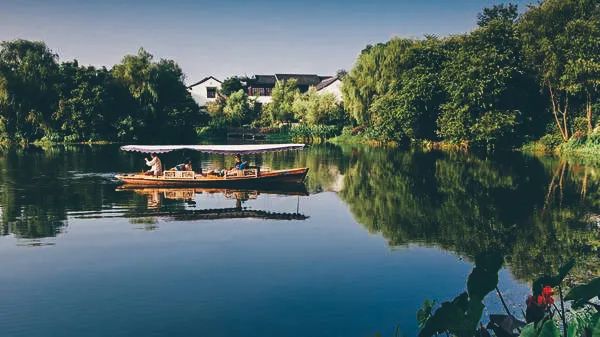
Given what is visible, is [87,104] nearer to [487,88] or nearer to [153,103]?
[153,103]

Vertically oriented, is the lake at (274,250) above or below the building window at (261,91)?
below

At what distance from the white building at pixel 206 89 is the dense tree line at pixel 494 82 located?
54851 millimetres

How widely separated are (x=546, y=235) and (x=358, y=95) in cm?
4961

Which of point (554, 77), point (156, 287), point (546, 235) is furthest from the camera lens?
point (554, 77)

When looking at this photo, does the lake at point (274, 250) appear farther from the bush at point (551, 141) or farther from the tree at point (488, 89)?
the tree at point (488, 89)

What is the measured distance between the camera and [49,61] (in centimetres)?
6775

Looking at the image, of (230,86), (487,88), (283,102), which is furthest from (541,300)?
(230,86)

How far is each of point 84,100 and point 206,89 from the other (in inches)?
2008

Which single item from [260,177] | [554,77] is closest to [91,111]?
[260,177]

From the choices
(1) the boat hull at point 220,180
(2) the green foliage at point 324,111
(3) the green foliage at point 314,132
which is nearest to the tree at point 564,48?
(1) the boat hull at point 220,180

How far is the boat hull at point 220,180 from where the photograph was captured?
95.1ft

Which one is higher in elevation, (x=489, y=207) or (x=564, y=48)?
(x=564, y=48)

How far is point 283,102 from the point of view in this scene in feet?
288

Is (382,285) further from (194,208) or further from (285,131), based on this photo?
(285,131)
